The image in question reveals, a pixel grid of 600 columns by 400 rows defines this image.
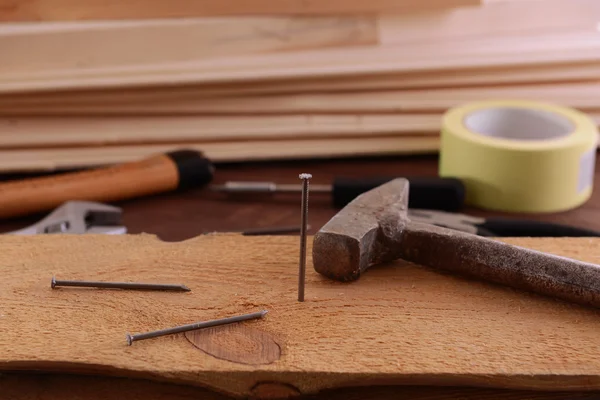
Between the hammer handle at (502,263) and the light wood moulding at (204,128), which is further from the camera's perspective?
the light wood moulding at (204,128)

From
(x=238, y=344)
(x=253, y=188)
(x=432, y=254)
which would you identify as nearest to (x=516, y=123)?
(x=253, y=188)

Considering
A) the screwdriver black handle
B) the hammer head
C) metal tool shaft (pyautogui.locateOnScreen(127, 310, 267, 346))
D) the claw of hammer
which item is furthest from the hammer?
the claw of hammer

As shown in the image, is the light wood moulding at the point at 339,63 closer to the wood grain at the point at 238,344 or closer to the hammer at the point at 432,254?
the hammer at the point at 432,254

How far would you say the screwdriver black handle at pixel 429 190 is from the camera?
1349mm

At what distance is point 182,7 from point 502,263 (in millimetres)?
886

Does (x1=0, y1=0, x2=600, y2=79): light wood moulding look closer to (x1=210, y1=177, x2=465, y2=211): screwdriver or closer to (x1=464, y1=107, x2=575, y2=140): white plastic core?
(x1=464, y1=107, x2=575, y2=140): white plastic core

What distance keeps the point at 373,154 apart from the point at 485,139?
0.29 m

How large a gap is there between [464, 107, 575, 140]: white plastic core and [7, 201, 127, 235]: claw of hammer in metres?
0.63

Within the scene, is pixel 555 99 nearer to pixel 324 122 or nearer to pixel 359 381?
pixel 324 122

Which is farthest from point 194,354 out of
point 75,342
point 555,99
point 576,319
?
point 555,99

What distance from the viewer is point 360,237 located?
3.07 feet

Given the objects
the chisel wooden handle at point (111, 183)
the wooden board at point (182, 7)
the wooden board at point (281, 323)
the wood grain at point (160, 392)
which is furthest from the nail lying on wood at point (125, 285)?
the wooden board at point (182, 7)

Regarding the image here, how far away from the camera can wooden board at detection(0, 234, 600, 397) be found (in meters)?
0.83

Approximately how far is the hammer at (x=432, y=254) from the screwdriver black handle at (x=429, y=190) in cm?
33
